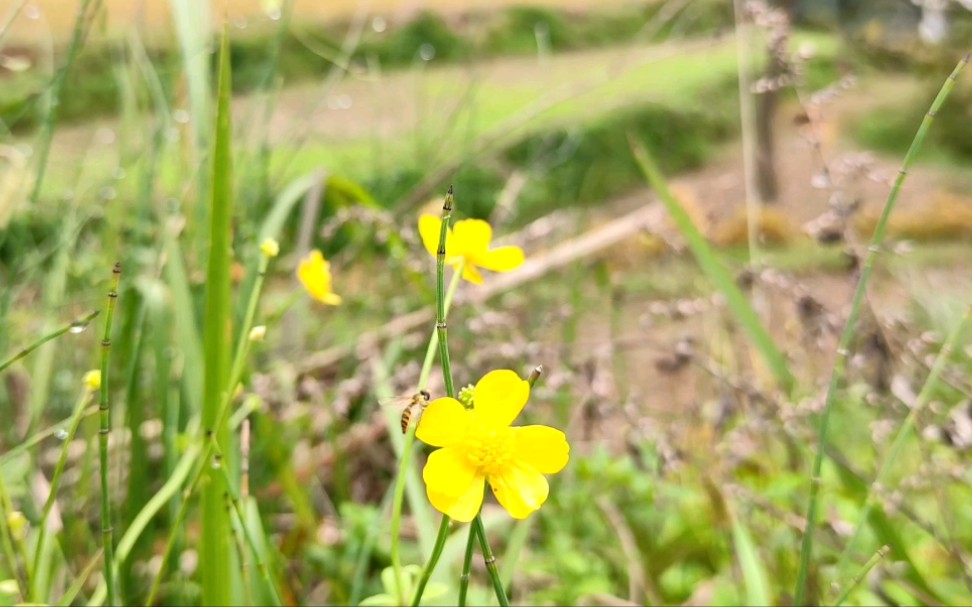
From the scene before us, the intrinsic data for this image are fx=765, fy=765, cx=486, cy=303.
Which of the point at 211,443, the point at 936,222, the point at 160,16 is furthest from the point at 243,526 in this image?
the point at 936,222

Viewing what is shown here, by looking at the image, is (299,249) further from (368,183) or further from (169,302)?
(368,183)

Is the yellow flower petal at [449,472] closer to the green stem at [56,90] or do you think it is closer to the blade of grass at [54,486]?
the blade of grass at [54,486]

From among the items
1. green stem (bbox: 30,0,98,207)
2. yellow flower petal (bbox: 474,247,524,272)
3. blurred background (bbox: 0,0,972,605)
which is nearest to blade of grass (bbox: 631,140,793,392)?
blurred background (bbox: 0,0,972,605)

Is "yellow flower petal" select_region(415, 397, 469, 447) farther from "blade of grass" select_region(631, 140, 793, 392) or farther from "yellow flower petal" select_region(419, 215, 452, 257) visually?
"blade of grass" select_region(631, 140, 793, 392)

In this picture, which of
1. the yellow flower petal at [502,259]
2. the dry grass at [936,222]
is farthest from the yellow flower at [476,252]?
the dry grass at [936,222]

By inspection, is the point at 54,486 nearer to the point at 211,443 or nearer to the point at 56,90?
the point at 211,443

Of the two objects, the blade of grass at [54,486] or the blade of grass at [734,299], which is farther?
the blade of grass at [734,299]
